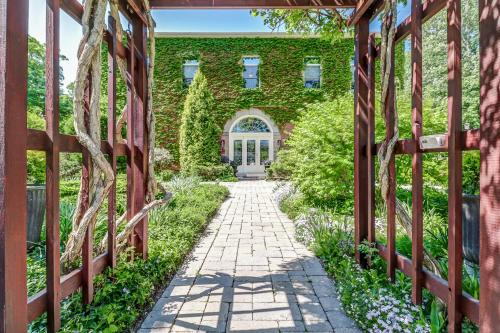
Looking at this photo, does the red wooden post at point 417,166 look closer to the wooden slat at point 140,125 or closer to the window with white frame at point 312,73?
the wooden slat at point 140,125

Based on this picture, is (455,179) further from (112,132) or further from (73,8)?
(73,8)

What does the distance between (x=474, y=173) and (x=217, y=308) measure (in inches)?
177

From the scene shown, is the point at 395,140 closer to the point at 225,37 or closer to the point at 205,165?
the point at 205,165

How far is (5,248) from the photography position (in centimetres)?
142

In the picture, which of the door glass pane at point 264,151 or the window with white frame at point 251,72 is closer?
the window with white frame at point 251,72

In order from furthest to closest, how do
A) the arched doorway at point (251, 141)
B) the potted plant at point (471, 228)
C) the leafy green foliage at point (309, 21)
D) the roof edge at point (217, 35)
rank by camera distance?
the arched doorway at point (251, 141) < the roof edge at point (217, 35) < the leafy green foliage at point (309, 21) < the potted plant at point (471, 228)

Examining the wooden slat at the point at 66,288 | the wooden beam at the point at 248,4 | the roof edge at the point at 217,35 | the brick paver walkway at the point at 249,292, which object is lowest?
the brick paver walkway at the point at 249,292

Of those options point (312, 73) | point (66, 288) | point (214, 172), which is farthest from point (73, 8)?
point (312, 73)

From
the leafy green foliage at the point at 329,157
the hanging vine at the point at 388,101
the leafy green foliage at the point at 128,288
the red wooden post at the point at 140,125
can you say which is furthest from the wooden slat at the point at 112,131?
the leafy green foliage at the point at 329,157

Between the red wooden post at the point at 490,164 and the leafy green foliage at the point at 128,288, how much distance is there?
207 centimetres

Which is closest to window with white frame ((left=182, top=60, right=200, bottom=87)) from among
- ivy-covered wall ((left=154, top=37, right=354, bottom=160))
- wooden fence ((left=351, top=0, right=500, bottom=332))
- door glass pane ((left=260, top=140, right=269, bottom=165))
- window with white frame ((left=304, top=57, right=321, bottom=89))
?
ivy-covered wall ((left=154, top=37, right=354, bottom=160))

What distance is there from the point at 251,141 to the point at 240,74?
11.8 feet

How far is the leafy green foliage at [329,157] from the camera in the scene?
6121 mm

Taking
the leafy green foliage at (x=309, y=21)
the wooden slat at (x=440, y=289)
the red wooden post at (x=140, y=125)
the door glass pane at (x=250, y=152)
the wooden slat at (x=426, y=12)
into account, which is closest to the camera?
the wooden slat at (x=440, y=289)
